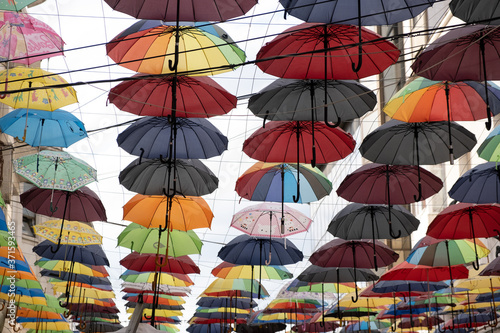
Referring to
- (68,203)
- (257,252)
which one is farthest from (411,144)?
(68,203)

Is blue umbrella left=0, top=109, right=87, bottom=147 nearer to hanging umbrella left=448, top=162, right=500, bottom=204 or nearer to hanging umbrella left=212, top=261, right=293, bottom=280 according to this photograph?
hanging umbrella left=212, top=261, right=293, bottom=280

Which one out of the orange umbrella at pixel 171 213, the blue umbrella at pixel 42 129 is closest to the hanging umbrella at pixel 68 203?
the orange umbrella at pixel 171 213

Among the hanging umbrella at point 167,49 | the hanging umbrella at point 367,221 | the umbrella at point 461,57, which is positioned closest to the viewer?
the umbrella at point 461,57

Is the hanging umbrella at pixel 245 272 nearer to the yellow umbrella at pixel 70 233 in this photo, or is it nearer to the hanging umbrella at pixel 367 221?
the yellow umbrella at pixel 70 233

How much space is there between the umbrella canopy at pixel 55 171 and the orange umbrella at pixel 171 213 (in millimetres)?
925

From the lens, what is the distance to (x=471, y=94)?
7.93 meters

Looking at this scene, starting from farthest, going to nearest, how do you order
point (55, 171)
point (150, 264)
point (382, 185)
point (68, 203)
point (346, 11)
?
point (150, 264), point (68, 203), point (55, 171), point (382, 185), point (346, 11)

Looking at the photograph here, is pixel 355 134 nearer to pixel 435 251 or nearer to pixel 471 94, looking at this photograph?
pixel 435 251

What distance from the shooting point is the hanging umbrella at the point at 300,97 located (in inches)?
310

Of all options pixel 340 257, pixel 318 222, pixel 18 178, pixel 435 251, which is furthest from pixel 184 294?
pixel 318 222

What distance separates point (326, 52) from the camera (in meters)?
7.14

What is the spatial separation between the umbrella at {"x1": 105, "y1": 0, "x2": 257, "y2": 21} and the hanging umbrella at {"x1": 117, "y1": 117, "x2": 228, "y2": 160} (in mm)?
2869

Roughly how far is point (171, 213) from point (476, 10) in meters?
6.65

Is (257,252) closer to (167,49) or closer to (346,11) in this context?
(167,49)
